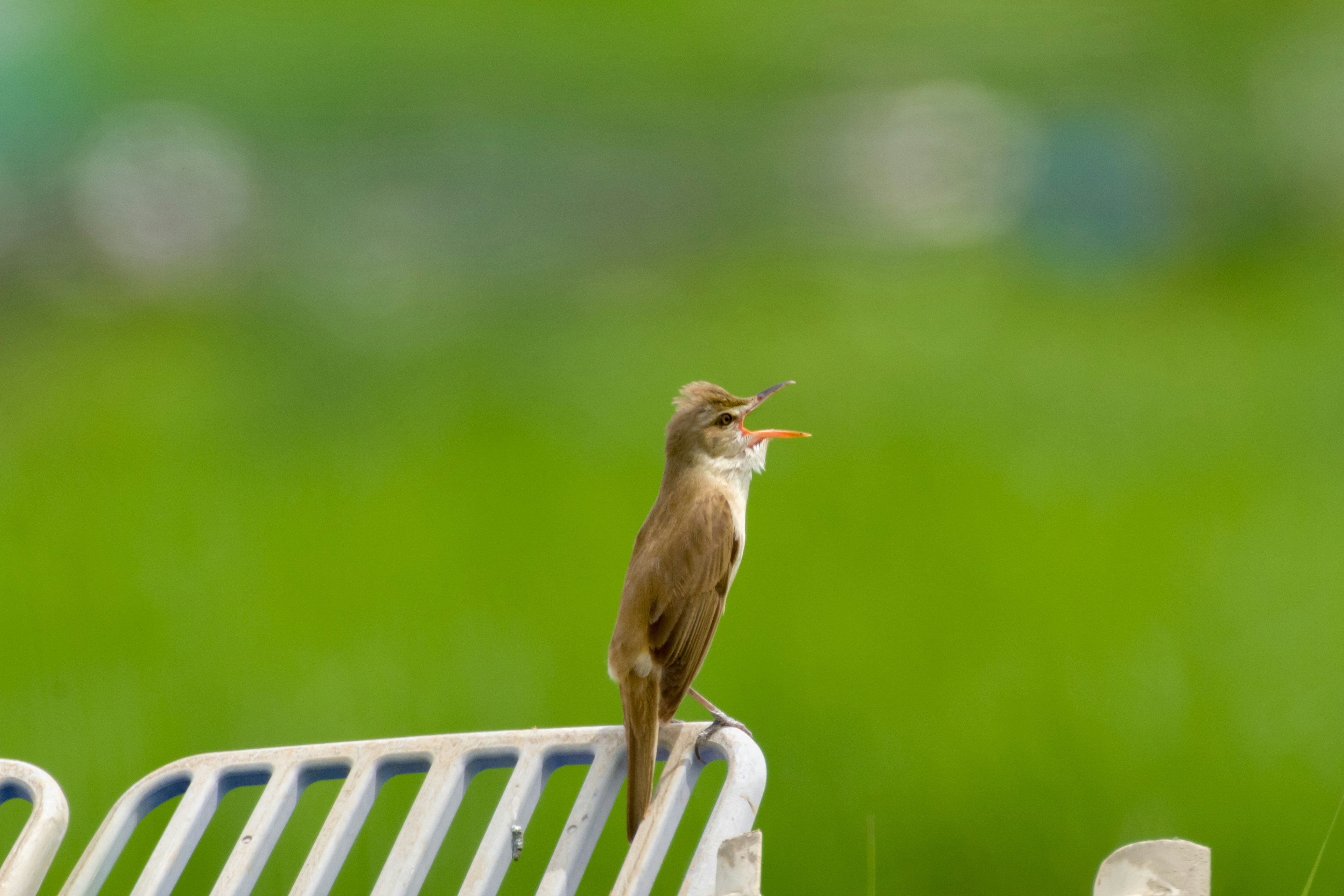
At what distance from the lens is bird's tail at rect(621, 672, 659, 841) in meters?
1.44

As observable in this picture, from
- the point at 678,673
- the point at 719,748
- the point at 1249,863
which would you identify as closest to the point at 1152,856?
the point at 719,748

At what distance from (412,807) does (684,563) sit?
558 millimetres

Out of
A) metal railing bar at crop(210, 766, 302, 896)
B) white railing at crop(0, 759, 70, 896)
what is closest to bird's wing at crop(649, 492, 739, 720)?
metal railing bar at crop(210, 766, 302, 896)

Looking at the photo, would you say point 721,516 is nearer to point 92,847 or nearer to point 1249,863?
point 92,847

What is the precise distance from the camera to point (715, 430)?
1.97 meters

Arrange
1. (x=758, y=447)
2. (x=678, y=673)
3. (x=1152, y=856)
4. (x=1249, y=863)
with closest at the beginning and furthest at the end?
(x=1152, y=856)
(x=678, y=673)
(x=758, y=447)
(x=1249, y=863)

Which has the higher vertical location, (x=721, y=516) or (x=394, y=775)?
(x=721, y=516)

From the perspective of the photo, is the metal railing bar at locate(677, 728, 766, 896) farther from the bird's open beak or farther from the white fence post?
the bird's open beak

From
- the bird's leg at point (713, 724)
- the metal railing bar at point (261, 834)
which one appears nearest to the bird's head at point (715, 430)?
the bird's leg at point (713, 724)

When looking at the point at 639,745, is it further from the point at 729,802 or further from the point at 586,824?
the point at 729,802

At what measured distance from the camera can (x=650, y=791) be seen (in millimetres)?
1443

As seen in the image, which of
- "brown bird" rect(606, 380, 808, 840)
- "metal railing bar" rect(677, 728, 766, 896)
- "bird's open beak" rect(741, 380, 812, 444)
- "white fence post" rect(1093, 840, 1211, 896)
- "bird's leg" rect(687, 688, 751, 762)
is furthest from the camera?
"bird's open beak" rect(741, 380, 812, 444)

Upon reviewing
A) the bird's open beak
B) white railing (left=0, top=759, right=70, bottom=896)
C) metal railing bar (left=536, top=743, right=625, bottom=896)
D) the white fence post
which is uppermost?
the bird's open beak

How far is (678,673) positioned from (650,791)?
11.1 inches
